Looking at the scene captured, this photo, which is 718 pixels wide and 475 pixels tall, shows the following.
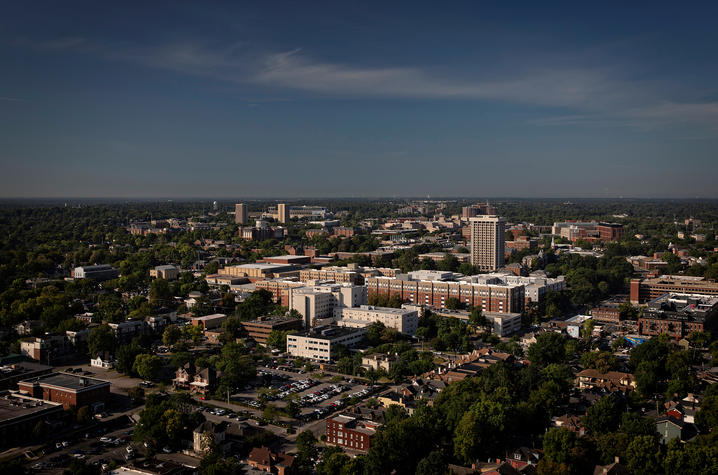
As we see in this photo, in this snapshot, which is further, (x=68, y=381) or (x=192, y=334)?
(x=192, y=334)

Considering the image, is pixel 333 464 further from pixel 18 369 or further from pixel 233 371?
pixel 18 369

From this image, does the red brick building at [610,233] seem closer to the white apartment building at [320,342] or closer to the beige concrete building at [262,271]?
the beige concrete building at [262,271]

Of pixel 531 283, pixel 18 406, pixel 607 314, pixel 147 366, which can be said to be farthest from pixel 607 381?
pixel 18 406

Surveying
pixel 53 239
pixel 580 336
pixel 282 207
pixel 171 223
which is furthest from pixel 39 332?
pixel 282 207

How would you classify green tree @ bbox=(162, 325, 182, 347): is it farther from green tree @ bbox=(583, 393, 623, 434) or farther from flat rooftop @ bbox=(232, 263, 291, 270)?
green tree @ bbox=(583, 393, 623, 434)

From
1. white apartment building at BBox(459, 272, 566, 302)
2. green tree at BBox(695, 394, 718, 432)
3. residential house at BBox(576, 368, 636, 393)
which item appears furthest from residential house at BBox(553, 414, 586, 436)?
white apartment building at BBox(459, 272, 566, 302)

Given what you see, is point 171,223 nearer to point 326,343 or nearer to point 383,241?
point 383,241
